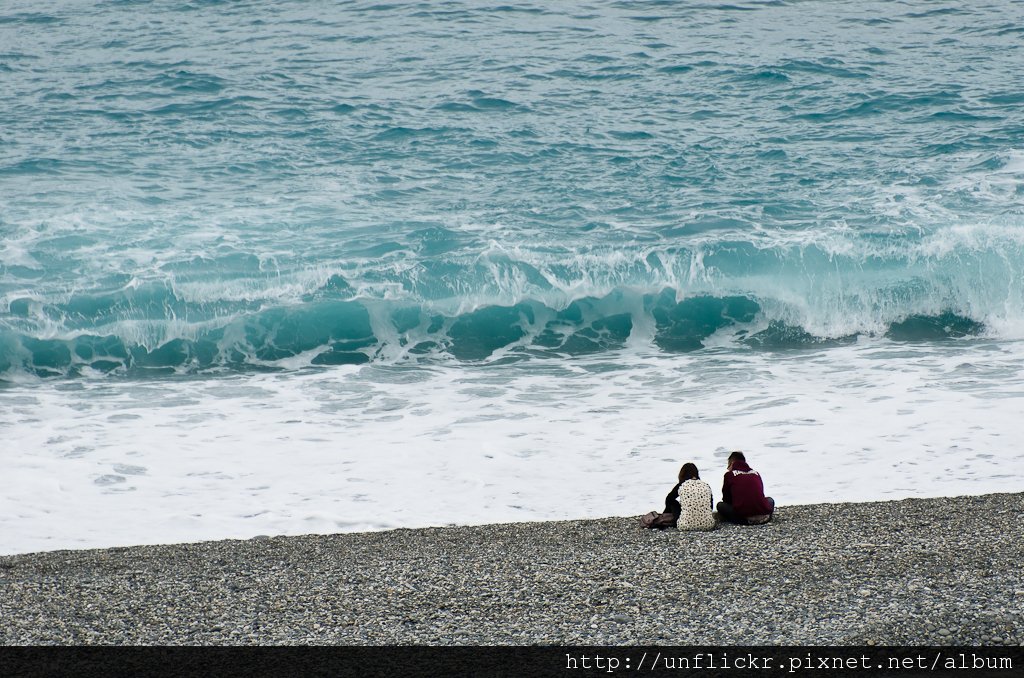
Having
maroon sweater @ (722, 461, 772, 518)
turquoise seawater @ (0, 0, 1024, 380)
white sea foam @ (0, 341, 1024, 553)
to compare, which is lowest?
white sea foam @ (0, 341, 1024, 553)

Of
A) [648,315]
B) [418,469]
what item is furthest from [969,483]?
[648,315]

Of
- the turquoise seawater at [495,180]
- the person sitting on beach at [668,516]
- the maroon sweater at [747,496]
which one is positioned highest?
the turquoise seawater at [495,180]

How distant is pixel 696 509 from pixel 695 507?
0.02 metres

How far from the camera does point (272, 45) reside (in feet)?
87.4

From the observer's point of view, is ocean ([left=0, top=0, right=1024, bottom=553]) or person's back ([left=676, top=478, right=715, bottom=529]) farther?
ocean ([left=0, top=0, right=1024, bottom=553])

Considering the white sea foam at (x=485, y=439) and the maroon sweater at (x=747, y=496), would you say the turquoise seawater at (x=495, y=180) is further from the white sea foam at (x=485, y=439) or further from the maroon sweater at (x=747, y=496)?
the maroon sweater at (x=747, y=496)

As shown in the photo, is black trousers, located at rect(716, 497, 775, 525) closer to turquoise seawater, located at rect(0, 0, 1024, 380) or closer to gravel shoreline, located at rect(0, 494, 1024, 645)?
gravel shoreline, located at rect(0, 494, 1024, 645)

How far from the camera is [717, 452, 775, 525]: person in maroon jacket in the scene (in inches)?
309

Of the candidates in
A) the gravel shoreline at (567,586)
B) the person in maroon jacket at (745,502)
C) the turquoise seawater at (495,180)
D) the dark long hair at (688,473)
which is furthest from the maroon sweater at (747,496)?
the turquoise seawater at (495,180)

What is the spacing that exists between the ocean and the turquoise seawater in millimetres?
82

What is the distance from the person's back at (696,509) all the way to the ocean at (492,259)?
130 cm

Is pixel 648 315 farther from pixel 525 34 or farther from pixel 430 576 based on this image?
pixel 525 34

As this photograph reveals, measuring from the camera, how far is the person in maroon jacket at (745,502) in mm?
7859

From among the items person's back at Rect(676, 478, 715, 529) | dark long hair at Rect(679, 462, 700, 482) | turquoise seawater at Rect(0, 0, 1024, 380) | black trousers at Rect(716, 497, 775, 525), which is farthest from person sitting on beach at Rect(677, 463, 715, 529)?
turquoise seawater at Rect(0, 0, 1024, 380)
